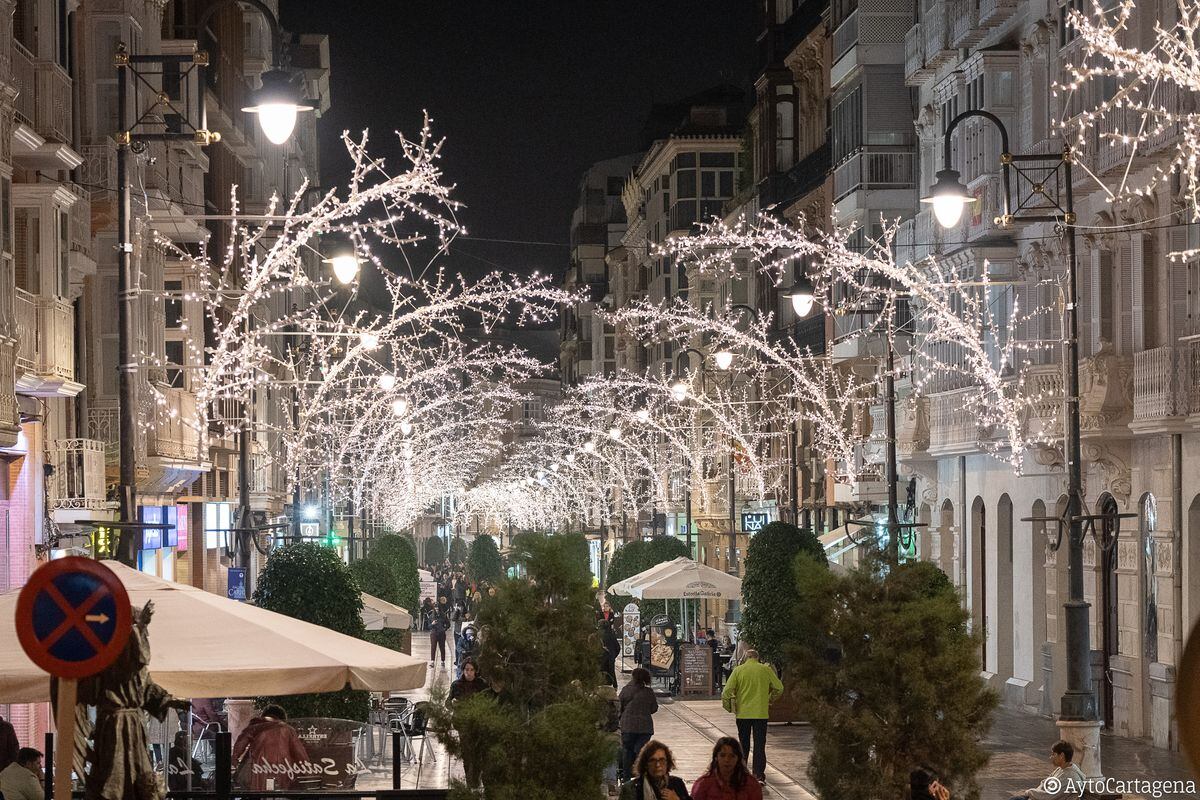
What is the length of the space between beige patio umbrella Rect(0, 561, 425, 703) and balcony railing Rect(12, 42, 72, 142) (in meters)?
12.5

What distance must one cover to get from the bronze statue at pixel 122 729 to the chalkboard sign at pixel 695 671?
27.6 m

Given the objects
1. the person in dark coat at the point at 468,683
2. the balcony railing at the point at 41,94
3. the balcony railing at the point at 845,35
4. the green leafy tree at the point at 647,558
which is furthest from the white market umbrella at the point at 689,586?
the person in dark coat at the point at 468,683

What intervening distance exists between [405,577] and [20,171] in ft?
94.3

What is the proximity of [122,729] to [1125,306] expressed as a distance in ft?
71.1

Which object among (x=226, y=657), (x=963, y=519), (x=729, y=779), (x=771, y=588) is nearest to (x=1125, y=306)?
(x=771, y=588)

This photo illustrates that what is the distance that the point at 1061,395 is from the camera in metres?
31.0

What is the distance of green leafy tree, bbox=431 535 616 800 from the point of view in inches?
527

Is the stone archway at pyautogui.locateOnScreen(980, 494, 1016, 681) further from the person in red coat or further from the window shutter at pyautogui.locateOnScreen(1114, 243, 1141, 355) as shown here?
the person in red coat

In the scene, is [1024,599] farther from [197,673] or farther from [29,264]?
[197,673]

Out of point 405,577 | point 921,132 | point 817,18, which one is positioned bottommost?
point 405,577

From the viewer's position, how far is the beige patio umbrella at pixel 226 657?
1277cm

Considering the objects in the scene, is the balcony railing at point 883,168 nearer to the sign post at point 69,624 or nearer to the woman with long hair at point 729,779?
the woman with long hair at point 729,779

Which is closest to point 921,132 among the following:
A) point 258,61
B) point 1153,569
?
point 1153,569

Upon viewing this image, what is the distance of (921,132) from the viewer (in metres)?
42.1
